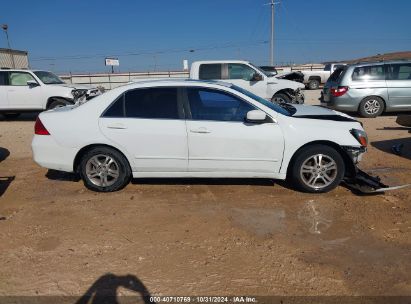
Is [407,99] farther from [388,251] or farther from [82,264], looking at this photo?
[82,264]

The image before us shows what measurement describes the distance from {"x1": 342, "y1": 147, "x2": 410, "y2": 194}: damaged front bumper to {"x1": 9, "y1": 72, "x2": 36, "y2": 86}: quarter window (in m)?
11.3

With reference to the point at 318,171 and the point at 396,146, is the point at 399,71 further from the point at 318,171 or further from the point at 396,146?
the point at 318,171

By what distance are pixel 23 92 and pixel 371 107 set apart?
444 inches

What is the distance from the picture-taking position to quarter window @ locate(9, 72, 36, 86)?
12.8 meters

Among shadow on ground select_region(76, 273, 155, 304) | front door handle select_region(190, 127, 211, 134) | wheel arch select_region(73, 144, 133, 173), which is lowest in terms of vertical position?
shadow on ground select_region(76, 273, 155, 304)

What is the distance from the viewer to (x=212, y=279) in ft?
10.5

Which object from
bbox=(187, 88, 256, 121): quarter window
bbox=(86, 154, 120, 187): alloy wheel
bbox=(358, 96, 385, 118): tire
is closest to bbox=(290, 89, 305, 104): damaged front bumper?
bbox=(358, 96, 385, 118): tire

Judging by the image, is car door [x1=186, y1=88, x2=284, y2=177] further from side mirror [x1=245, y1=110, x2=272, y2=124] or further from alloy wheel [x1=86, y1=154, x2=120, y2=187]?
alloy wheel [x1=86, y1=154, x2=120, y2=187]

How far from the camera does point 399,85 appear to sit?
36.7 feet

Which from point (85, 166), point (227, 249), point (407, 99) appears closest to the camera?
point (227, 249)

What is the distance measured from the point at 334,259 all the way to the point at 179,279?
1.45 metres

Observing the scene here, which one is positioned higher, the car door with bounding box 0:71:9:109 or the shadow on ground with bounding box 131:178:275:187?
the car door with bounding box 0:71:9:109

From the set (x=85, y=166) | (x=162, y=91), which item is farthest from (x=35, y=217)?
(x=162, y=91)

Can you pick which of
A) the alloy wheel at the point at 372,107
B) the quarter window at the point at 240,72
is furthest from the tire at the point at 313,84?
the alloy wheel at the point at 372,107
